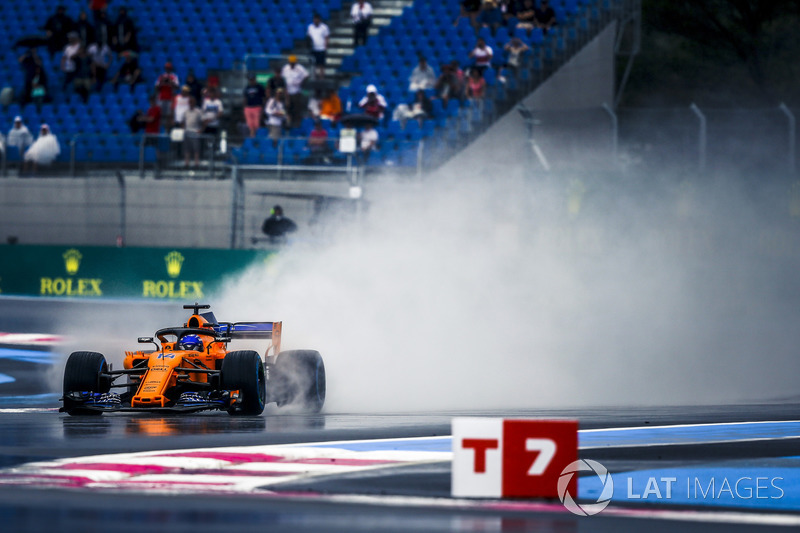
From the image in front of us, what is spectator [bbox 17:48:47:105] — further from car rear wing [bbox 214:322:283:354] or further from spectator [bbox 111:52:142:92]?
car rear wing [bbox 214:322:283:354]

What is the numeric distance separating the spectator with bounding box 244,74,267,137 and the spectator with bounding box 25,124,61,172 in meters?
3.71

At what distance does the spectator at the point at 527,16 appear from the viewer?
85.9 feet

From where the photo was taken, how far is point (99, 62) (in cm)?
2784

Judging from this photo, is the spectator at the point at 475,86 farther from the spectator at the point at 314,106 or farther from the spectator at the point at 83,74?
the spectator at the point at 83,74

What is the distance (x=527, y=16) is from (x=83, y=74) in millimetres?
9602

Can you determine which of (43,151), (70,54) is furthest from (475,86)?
(70,54)

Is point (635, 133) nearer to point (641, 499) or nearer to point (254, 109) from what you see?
point (254, 109)

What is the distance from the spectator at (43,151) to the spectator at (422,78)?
699cm

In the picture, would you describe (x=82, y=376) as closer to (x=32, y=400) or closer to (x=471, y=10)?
(x=32, y=400)

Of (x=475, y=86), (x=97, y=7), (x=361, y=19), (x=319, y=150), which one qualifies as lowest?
(x=319, y=150)

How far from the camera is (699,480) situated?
26.5ft

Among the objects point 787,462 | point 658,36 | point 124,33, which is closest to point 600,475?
point 787,462

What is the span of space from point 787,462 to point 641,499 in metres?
1.88

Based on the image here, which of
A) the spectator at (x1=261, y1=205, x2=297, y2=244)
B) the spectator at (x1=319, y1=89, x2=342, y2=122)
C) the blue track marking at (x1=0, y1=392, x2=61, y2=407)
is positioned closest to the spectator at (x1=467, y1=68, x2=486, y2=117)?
the spectator at (x1=319, y1=89, x2=342, y2=122)
